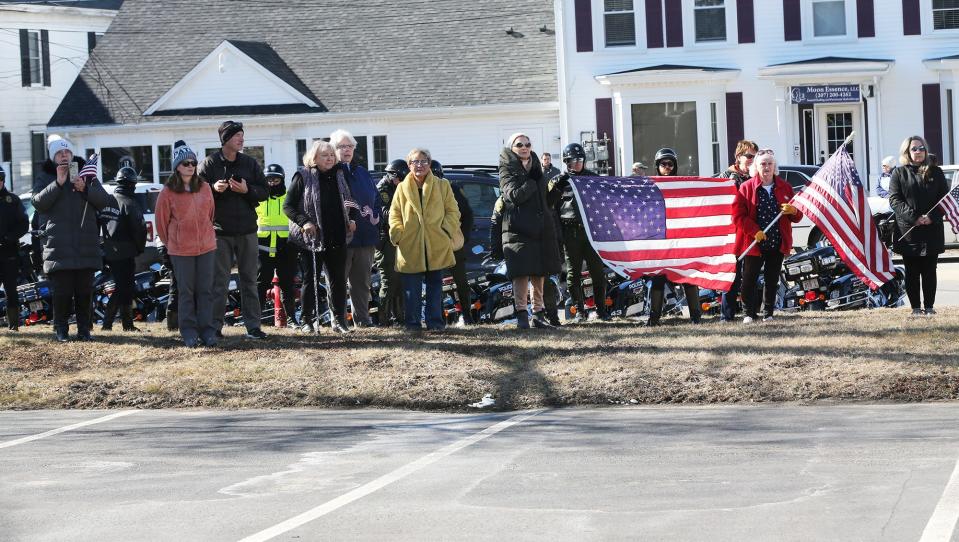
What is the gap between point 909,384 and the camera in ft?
36.7

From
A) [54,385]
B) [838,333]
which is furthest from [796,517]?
[54,385]

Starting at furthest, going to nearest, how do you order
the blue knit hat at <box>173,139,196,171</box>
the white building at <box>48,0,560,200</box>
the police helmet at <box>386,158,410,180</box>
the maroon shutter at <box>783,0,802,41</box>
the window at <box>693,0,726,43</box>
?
the white building at <box>48,0,560,200</box> → the window at <box>693,0,726,43</box> → the maroon shutter at <box>783,0,802,41</box> → the police helmet at <box>386,158,410,180</box> → the blue knit hat at <box>173,139,196,171</box>

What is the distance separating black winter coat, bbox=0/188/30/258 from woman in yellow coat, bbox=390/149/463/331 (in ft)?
15.1

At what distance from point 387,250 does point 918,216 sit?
5537 millimetres

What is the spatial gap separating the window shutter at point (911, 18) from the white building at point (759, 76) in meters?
0.02

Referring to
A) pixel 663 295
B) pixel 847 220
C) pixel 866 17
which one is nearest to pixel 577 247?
pixel 663 295

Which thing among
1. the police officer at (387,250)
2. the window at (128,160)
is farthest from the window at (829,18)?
the police officer at (387,250)

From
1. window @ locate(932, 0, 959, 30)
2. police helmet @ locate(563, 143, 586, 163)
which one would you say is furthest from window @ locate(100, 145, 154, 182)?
police helmet @ locate(563, 143, 586, 163)

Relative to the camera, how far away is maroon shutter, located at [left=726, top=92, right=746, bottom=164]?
35219 mm

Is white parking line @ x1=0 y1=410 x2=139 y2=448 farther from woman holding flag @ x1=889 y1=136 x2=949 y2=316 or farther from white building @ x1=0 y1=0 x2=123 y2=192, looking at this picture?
white building @ x1=0 y1=0 x2=123 y2=192

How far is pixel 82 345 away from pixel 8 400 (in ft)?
6.77

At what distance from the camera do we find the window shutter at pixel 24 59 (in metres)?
51.2

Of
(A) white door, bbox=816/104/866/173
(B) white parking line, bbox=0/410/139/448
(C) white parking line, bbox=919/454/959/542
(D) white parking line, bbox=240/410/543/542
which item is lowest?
(C) white parking line, bbox=919/454/959/542

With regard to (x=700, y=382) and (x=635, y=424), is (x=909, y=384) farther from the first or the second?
(x=635, y=424)
